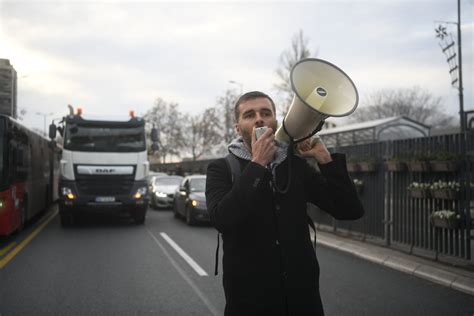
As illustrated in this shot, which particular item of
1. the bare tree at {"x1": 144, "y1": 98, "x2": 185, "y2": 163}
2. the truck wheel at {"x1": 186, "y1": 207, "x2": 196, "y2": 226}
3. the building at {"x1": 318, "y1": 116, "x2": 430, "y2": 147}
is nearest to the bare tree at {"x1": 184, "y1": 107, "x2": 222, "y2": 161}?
the bare tree at {"x1": 144, "y1": 98, "x2": 185, "y2": 163}

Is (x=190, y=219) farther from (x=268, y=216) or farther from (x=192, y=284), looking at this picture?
(x=268, y=216)

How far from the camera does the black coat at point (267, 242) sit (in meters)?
2.12

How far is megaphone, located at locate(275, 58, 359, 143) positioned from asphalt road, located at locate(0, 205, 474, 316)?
141 inches

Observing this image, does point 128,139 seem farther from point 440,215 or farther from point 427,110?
point 427,110

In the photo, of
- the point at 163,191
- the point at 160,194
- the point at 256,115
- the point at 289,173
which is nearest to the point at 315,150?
the point at 289,173

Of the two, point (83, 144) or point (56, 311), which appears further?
point (83, 144)

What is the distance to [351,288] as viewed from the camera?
20.9ft

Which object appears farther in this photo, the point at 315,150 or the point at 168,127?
the point at 168,127

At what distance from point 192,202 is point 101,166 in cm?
287

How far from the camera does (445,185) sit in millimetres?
7727

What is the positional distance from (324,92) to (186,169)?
3618 cm

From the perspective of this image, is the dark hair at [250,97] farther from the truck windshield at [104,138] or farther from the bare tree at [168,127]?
the bare tree at [168,127]

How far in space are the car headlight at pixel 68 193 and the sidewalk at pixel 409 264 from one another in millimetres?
6846

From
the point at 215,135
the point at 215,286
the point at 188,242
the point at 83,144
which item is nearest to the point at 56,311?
the point at 215,286
